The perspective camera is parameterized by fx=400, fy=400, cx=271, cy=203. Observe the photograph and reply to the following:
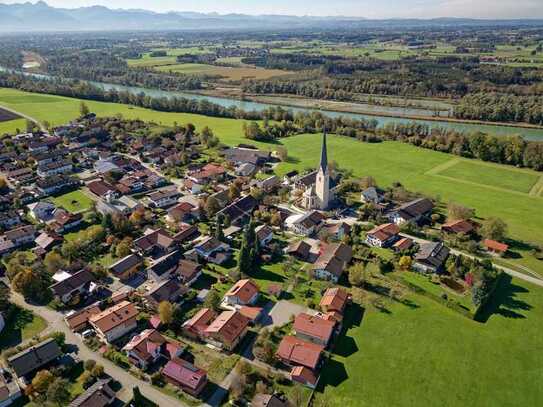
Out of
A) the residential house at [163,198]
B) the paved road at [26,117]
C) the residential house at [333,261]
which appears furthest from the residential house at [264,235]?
the paved road at [26,117]

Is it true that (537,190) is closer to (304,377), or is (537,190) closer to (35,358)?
(304,377)

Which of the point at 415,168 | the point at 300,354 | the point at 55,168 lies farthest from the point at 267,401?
the point at 55,168

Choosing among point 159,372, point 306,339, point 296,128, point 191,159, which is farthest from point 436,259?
point 296,128

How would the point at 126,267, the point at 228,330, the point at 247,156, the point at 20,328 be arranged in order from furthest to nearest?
the point at 247,156
the point at 126,267
the point at 20,328
the point at 228,330

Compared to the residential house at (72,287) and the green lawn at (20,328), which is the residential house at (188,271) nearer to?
the residential house at (72,287)

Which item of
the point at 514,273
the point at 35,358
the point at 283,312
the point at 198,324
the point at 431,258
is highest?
the point at 431,258
